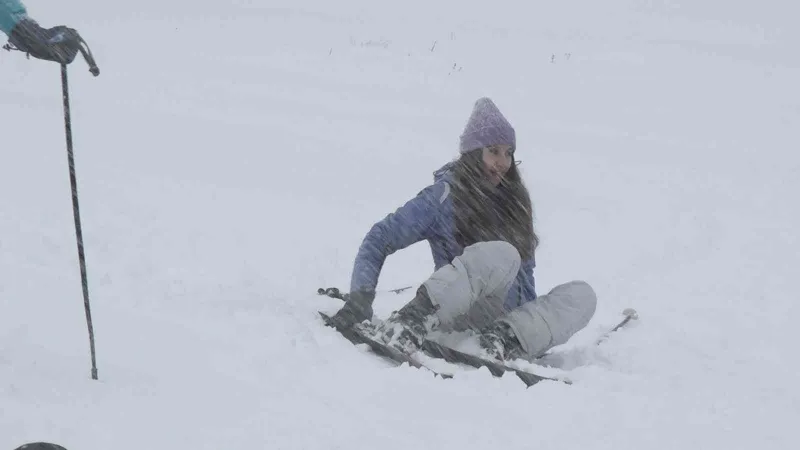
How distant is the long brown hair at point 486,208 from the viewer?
4.14 meters

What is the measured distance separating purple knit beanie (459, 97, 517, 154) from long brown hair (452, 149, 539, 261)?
52 mm

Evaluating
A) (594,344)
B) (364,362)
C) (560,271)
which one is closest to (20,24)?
(364,362)

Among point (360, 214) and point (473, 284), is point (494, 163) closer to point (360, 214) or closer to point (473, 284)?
point (473, 284)

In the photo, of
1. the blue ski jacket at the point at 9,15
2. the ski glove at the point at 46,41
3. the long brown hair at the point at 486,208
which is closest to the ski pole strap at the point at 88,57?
the ski glove at the point at 46,41

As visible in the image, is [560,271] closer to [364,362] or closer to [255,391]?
[364,362]

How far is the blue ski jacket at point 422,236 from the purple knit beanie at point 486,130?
0.55 ft

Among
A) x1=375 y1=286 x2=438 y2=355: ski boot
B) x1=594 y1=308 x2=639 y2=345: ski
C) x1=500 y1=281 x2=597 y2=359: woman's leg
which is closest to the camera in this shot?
x1=375 y1=286 x2=438 y2=355: ski boot

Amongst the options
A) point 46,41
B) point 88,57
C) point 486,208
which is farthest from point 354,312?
point 46,41

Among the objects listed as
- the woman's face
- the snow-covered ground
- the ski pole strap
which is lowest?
the snow-covered ground

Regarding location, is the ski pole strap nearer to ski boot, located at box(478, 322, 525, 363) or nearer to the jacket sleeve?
the jacket sleeve

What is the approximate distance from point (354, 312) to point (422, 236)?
2.11ft

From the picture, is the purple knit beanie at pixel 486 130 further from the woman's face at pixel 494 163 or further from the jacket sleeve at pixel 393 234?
the jacket sleeve at pixel 393 234

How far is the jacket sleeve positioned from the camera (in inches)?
153

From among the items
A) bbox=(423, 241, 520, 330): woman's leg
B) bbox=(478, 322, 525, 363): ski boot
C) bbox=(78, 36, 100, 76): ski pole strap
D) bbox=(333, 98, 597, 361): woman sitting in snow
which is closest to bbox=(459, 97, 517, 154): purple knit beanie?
bbox=(333, 98, 597, 361): woman sitting in snow
